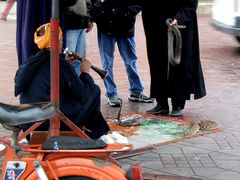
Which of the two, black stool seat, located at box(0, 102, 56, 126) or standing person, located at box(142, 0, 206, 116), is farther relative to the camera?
standing person, located at box(142, 0, 206, 116)

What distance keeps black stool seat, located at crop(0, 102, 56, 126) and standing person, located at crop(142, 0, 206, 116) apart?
2767 mm

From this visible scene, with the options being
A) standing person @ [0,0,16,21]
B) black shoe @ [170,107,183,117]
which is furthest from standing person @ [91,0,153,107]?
standing person @ [0,0,16,21]

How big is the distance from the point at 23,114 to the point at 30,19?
5.10 ft

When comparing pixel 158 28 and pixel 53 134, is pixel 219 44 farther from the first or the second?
pixel 53 134

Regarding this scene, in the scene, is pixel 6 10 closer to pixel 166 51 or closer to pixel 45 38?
pixel 45 38

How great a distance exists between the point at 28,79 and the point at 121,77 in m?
4.61

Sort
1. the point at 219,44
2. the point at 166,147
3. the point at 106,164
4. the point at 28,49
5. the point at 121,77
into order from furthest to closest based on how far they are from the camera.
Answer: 1. the point at 219,44
2. the point at 121,77
3. the point at 166,147
4. the point at 28,49
5. the point at 106,164

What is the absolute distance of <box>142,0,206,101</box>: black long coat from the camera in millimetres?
5855

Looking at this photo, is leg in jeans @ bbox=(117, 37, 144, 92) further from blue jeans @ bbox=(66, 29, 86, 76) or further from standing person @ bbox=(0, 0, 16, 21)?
standing person @ bbox=(0, 0, 16, 21)

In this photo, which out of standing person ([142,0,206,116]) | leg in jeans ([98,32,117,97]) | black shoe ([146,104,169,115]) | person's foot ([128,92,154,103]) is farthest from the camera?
person's foot ([128,92,154,103])

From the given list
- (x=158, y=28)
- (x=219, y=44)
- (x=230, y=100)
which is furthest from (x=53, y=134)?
(x=219, y=44)

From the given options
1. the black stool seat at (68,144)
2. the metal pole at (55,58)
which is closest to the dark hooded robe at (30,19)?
the metal pole at (55,58)

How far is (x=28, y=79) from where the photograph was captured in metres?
3.96

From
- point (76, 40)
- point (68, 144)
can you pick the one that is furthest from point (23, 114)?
point (76, 40)
